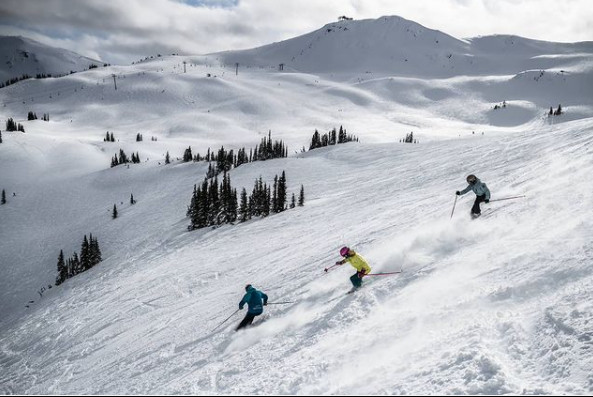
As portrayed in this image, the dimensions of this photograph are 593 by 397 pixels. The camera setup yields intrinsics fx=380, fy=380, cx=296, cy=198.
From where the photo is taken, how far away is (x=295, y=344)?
1188 cm

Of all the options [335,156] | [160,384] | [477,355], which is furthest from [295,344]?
[335,156]

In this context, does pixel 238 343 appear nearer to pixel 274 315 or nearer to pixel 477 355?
pixel 274 315

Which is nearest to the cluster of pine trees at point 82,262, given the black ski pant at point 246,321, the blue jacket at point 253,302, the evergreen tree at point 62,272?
the evergreen tree at point 62,272

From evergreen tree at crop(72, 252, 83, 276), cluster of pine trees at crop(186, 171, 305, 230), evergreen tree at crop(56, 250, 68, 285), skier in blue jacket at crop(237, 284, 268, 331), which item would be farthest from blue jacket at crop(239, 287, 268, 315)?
evergreen tree at crop(72, 252, 83, 276)

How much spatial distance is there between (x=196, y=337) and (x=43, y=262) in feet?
209

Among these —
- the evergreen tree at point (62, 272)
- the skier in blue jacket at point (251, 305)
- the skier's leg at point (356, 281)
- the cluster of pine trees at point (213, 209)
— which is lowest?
the evergreen tree at point (62, 272)

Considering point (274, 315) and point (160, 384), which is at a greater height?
point (274, 315)

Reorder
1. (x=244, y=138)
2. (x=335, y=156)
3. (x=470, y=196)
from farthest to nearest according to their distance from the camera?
(x=244, y=138), (x=335, y=156), (x=470, y=196)

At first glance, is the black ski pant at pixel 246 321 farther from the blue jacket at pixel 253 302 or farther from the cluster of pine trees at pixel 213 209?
the cluster of pine trees at pixel 213 209

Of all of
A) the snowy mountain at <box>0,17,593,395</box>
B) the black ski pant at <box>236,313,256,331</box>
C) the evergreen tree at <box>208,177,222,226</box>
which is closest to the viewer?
the snowy mountain at <box>0,17,593,395</box>

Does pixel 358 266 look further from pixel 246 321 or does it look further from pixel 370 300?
pixel 246 321

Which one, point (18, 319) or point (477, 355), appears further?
point (18, 319)

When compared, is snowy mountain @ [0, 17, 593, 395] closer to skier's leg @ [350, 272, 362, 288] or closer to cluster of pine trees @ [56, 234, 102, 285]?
skier's leg @ [350, 272, 362, 288]

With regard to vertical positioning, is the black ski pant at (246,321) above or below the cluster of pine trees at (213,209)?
above
